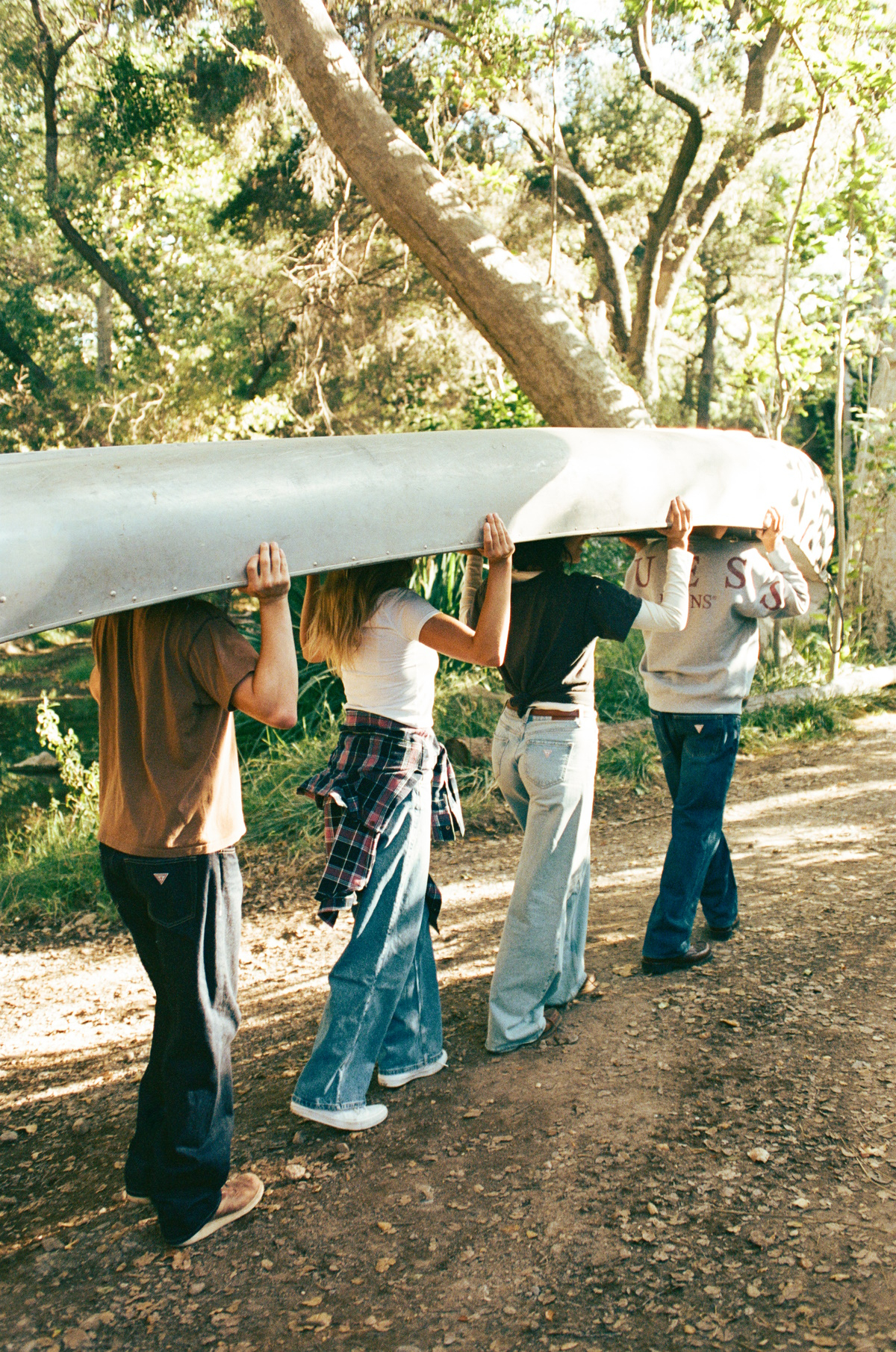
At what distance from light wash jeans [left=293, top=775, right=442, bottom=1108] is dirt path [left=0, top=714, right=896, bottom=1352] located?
17 centimetres

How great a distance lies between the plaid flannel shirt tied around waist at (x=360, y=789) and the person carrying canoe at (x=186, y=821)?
13.7 inches

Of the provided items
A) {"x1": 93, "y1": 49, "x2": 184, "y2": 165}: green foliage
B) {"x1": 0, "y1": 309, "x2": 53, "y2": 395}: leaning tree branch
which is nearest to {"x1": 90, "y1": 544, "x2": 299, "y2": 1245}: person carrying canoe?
{"x1": 93, "y1": 49, "x2": 184, "y2": 165}: green foliage

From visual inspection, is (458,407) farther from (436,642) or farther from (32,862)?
(436,642)

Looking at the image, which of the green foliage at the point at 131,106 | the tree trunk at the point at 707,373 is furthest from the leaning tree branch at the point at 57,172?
the tree trunk at the point at 707,373

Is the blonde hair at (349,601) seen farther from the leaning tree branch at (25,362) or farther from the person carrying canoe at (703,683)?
the leaning tree branch at (25,362)

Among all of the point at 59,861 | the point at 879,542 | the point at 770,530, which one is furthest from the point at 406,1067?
the point at 879,542

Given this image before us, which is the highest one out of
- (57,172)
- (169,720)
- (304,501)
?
(57,172)

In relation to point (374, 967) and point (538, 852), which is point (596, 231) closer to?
point (538, 852)

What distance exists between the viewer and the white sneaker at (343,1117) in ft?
9.35

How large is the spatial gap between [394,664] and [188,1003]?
102 cm

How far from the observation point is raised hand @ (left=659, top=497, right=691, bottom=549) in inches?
132

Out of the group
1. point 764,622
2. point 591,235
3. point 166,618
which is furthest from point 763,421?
point 166,618

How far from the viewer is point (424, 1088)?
3072 mm

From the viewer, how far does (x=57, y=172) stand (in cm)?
1412
